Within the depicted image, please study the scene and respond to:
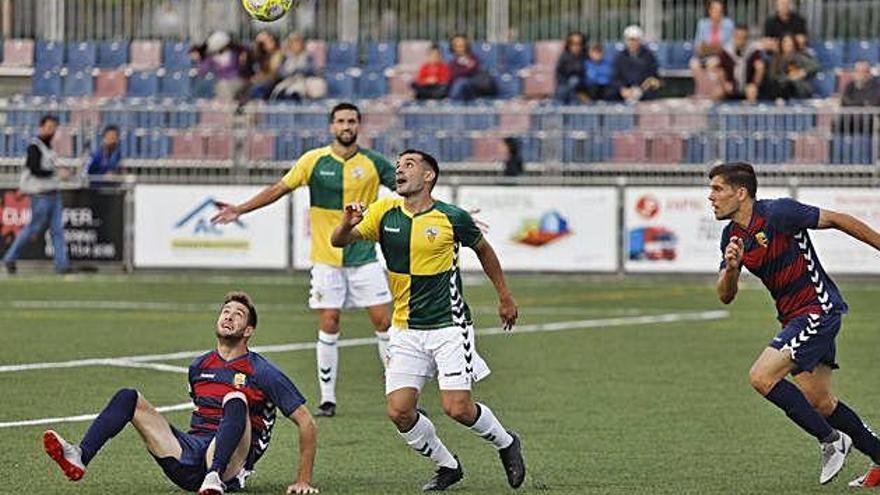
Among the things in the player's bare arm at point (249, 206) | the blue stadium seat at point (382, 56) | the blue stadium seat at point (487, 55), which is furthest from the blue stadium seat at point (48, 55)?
the player's bare arm at point (249, 206)

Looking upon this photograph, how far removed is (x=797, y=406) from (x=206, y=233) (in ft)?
61.7

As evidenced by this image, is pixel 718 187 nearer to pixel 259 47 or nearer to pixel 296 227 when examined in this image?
pixel 296 227

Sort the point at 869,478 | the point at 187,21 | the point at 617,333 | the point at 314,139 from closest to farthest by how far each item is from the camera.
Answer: the point at 869,478 → the point at 617,333 → the point at 314,139 → the point at 187,21

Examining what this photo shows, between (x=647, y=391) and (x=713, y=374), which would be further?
(x=713, y=374)

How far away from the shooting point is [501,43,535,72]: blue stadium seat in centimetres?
3425

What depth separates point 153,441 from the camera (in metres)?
10.4

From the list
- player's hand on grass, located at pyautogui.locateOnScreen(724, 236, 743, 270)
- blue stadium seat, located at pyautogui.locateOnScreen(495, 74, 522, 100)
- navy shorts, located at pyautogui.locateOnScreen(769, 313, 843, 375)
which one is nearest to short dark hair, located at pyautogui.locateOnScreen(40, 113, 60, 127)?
blue stadium seat, located at pyautogui.locateOnScreen(495, 74, 522, 100)

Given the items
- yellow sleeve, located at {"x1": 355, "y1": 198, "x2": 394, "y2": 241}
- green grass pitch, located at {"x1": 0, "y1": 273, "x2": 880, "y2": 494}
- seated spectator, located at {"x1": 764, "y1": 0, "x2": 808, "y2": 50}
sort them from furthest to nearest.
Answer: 1. seated spectator, located at {"x1": 764, "y1": 0, "x2": 808, "y2": 50}
2. green grass pitch, located at {"x1": 0, "y1": 273, "x2": 880, "y2": 494}
3. yellow sleeve, located at {"x1": 355, "y1": 198, "x2": 394, "y2": 241}

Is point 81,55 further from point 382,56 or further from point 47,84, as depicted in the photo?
point 382,56

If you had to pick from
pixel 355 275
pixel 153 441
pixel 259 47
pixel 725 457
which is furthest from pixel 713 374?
pixel 259 47

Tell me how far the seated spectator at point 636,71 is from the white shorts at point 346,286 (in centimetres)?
1693

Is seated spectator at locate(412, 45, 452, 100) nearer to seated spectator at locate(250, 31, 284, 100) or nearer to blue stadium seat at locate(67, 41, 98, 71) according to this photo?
seated spectator at locate(250, 31, 284, 100)

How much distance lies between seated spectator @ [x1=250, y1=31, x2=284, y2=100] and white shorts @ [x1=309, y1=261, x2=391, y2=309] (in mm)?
18469

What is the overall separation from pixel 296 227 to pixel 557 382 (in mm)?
12289
